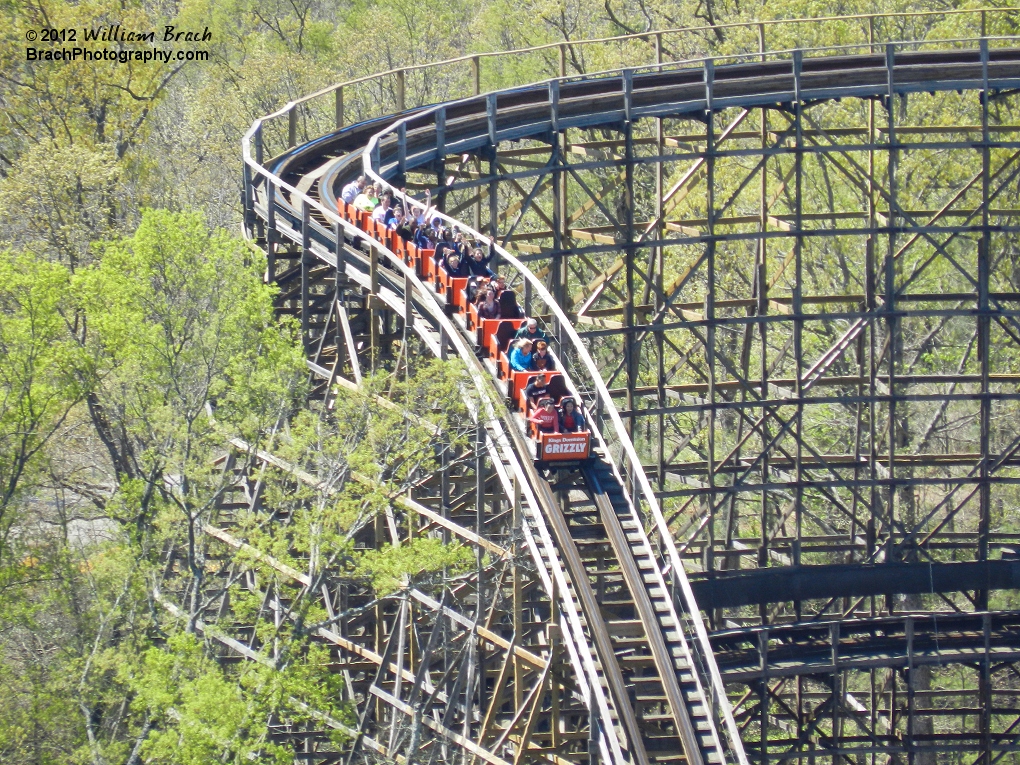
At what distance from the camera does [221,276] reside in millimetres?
20047

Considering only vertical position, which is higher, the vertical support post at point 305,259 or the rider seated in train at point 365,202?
the rider seated in train at point 365,202

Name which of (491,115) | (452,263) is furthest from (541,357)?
(491,115)

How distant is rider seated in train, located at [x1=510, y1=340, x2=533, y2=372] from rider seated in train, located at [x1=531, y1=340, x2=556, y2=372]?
0.06 metres

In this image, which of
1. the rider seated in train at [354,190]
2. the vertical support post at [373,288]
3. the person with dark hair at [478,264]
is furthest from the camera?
the rider seated in train at [354,190]

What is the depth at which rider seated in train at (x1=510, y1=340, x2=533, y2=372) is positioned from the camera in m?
18.7

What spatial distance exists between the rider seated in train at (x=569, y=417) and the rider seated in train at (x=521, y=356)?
959mm

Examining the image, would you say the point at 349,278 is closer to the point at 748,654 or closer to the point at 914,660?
the point at 748,654

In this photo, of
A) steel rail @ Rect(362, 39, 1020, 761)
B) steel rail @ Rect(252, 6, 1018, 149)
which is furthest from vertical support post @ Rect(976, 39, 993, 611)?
steel rail @ Rect(252, 6, 1018, 149)

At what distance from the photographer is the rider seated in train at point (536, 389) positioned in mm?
18314

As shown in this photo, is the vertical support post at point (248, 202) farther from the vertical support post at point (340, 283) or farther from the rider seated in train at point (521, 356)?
the rider seated in train at point (521, 356)

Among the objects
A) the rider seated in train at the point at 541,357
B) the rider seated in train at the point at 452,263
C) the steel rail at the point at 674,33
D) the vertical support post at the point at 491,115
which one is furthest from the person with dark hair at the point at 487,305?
the steel rail at the point at 674,33

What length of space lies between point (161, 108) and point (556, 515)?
3116cm

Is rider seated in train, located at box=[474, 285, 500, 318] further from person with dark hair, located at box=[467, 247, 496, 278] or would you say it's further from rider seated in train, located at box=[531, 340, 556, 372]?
rider seated in train, located at box=[531, 340, 556, 372]

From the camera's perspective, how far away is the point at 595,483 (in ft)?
59.1
